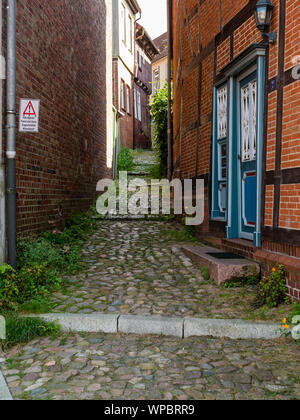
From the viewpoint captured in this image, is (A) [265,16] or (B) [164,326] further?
(A) [265,16]

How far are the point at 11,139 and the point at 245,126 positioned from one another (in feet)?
11.1

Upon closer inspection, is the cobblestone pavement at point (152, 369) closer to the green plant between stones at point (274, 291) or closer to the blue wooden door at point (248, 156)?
the green plant between stones at point (274, 291)

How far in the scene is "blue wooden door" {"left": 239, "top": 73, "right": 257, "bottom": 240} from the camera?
5785 mm

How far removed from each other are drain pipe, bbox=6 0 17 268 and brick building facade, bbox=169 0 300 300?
10.0ft

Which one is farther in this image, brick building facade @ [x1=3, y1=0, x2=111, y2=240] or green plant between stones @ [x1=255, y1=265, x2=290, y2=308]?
brick building facade @ [x1=3, y1=0, x2=111, y2=240]

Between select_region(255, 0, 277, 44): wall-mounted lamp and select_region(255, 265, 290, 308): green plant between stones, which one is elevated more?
select_region(255, 0, 277, 44): wall-mounted lamp

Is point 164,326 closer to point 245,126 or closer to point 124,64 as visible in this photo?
point 245,126

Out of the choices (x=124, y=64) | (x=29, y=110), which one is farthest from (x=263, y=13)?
(x=124, y=64)

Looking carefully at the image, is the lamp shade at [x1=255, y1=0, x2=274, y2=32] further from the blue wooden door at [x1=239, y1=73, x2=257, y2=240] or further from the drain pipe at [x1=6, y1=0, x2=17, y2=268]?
the drain pipe at [x1=6, y1=0, x2=17, y2=268]

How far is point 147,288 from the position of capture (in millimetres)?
5277

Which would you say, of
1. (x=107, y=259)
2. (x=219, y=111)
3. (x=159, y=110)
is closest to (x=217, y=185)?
(x=219, y=111)

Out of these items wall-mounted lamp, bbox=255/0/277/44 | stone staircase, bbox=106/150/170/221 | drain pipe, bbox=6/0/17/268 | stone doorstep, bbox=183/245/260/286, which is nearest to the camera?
wall-mounted lamp, bbox=255/0/277/44

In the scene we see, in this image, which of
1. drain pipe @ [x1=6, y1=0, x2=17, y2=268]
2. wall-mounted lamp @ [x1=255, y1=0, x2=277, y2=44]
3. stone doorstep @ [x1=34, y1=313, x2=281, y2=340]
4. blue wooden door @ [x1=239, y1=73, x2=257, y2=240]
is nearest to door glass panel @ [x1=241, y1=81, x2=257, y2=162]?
blue wooden door @ [x1=239, y1=73, x2=257, y2=240]

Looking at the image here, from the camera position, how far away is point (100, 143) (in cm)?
1238
